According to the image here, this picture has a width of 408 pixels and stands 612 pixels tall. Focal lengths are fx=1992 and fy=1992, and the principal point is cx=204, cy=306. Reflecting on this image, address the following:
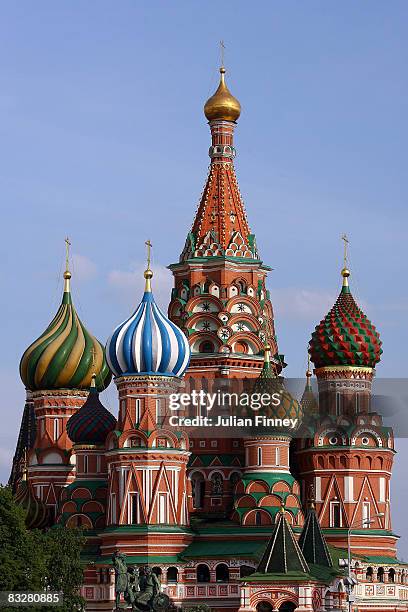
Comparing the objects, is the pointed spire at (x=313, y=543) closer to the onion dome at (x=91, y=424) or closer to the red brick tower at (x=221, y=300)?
the red brick tower at (x=221, y=300)

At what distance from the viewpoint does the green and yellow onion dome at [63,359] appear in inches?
2955

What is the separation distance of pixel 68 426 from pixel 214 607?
9030 mm

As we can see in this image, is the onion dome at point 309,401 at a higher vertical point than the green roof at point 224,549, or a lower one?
higher

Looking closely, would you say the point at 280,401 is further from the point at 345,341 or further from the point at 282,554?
the point at 282,554

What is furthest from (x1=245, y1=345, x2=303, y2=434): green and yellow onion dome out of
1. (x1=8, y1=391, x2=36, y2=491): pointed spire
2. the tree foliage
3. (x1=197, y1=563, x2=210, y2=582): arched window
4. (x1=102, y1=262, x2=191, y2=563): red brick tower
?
(x1=8, y1=391, x2=36, y2=491): pointed spire

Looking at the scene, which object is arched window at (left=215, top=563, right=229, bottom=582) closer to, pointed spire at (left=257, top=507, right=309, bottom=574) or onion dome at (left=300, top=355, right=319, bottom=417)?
pointed spire at (left=257, top=507, right=309, bottom=574)

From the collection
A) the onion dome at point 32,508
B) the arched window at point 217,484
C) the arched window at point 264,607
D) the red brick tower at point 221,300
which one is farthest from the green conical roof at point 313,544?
the onion dome at point 32,508

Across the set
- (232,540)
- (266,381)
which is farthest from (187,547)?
(266,381)

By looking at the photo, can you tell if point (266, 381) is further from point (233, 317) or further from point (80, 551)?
point (80, 551)

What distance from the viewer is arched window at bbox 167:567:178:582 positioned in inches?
2633

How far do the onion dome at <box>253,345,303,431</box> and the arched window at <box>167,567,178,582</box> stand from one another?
602 cm

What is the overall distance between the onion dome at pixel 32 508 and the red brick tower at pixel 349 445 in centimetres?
957

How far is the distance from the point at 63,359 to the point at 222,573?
12.1 metres

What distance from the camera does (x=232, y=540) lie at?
2660 inches
